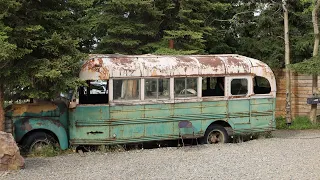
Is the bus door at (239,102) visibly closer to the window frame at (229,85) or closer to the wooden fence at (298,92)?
the window frame at (229,85)

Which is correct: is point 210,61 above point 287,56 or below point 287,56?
below

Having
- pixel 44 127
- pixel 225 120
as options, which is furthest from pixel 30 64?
pixel 225 120

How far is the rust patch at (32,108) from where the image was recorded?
989 centimetres

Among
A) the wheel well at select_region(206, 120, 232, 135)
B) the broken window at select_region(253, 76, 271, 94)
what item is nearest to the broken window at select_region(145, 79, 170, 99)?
the wheel well at select_region(206, 120, 232, 135)

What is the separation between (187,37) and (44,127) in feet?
23.8

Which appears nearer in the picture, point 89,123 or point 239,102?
point 89,123

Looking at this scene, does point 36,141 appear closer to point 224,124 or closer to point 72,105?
point 72,105

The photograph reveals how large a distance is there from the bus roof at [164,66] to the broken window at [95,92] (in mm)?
492

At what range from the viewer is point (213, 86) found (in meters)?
11.7

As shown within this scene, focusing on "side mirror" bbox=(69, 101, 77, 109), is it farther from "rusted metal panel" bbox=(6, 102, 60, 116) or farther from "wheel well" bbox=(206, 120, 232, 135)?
"wheel well" bbox=(206, 120, 232, 135)

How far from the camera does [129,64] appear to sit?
1049 centimetres

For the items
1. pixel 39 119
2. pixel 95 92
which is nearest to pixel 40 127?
pixel 39 119

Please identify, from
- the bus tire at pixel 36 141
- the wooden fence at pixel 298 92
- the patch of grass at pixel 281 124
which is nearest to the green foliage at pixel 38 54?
the bus tire at pixel 36 141

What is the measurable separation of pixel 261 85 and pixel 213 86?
5.30 feet
